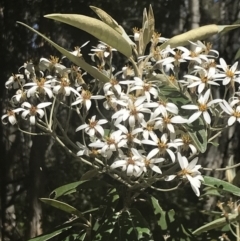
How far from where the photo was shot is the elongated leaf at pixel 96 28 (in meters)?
0.67

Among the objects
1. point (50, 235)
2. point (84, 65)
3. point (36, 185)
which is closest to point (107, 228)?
point (50, 235)

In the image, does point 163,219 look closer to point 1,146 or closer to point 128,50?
point 128,50

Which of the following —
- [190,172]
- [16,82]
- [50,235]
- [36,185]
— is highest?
[16,82]

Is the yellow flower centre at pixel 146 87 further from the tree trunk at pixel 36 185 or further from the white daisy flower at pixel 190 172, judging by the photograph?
the tree trunk at pixel 36 185

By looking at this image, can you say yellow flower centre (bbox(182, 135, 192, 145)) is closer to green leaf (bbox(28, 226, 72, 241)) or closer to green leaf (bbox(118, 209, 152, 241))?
green leaf (bbox(118, 209, 152, 241))

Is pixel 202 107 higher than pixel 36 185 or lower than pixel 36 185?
higher

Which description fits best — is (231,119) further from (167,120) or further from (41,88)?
(41,88)

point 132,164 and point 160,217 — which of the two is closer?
point 132,164

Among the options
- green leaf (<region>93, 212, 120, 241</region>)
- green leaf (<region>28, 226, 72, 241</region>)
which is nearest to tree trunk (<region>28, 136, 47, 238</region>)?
green leaf (<region>28, 226, 72, 241</region>)

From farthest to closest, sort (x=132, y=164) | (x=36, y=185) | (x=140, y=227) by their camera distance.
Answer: (x=36, y=185) → (x=140, y=227) → (x=132, y=164)

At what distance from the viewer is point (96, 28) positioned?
682mm

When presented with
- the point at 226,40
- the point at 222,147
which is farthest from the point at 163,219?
the point at 226,40

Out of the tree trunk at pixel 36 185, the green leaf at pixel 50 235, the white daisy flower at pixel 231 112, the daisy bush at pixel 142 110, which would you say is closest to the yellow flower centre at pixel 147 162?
the daisy bush at pixel 142 110

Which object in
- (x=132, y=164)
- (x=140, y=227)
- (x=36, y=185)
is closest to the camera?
(x=132, y=164)
